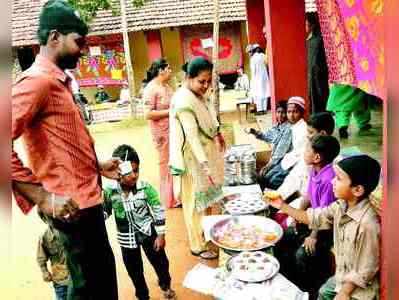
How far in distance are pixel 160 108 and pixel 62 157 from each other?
307 centimetres

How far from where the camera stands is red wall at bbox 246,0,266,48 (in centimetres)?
1102

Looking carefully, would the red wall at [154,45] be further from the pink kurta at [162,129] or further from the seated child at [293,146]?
the seated child at [293,146]

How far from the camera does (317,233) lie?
283 cm

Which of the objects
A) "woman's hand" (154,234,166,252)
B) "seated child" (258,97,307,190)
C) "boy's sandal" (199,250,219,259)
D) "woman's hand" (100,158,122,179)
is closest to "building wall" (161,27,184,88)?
"seated child" (258,97,307,190)

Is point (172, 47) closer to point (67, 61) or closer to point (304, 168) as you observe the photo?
point (304, 168)

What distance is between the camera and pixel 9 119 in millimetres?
592

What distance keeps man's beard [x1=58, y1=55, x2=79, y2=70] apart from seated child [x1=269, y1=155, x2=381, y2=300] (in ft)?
4.75

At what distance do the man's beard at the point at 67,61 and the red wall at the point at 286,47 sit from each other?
357 cm

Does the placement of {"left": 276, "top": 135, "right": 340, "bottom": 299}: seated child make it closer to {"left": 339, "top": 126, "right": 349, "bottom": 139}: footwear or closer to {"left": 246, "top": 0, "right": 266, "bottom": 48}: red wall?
{"left": 339, "top": 126, "right": 349, "bottom": 139}: footwear

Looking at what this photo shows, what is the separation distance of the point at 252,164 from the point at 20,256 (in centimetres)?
272

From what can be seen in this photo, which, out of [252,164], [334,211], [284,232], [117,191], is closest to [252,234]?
[284,232]

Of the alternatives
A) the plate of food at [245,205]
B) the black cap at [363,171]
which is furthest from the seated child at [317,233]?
the black cap at [363,171]

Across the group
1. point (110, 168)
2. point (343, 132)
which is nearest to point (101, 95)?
point (343, 132)

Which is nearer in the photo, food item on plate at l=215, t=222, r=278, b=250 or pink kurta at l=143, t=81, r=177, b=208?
A: food item on plate at l=215, t=222, r=278, b=250
